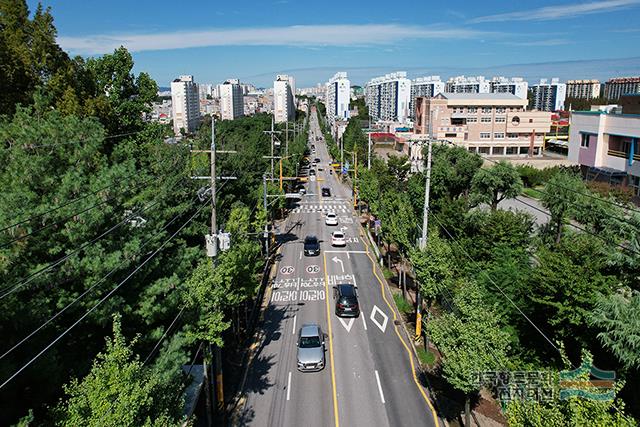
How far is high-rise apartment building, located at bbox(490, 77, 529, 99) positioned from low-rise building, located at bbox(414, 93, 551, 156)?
299ft

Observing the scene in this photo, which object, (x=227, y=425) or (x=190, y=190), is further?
(x=190, y=190)

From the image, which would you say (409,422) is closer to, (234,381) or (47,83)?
(234,381)

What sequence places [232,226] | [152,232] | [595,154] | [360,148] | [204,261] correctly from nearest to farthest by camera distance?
1. [152,232]
2. [204,261]
3. [232,226]
4. [595,154]
5. [360,148]

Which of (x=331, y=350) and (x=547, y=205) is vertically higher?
(x=547, y=205)

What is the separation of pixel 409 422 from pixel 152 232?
10.2 meters

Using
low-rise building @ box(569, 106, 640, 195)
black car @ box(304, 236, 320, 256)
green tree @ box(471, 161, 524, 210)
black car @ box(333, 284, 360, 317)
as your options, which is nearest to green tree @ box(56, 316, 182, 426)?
black car @ box(333, 284, 360, 317)

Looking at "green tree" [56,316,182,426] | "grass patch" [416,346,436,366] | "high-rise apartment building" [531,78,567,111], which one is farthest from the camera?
"high-rise apartment building" [531,78,567,111]

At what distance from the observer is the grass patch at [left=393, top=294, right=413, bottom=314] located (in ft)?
79.9

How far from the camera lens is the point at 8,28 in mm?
26203

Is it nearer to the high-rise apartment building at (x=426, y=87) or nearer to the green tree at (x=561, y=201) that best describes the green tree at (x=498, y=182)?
the green tree at (x=561, y=201)

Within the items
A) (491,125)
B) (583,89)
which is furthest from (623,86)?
(491,125)

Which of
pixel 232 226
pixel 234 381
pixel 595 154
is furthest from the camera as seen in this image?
pixel 595 154

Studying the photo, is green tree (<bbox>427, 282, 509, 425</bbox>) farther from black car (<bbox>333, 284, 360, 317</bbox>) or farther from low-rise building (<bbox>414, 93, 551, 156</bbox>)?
low-rise building (<bbox>414, 93, 551, 156</bbox>)

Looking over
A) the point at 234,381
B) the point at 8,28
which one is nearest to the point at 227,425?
the point at 234,381
